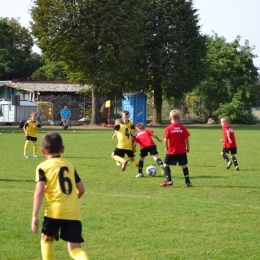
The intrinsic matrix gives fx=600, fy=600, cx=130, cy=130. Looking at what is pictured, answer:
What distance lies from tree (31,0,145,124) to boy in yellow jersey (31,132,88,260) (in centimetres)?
4072

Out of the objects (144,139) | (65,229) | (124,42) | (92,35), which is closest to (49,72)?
(92,35)

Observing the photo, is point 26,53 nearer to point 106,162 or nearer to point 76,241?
point 106,162

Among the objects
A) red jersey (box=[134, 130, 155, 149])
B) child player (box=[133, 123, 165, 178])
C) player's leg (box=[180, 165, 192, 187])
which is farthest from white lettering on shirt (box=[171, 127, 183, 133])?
red jersey (box=[134, 130, 155, 149])

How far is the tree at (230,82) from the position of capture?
193 ft

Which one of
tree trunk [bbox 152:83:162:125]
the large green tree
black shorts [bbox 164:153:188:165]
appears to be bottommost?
black shorts [bbox 164:153:188:165]

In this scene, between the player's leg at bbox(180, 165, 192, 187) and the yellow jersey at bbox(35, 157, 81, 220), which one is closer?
the yellow jersey at bbox(35, 157, 81, 220)

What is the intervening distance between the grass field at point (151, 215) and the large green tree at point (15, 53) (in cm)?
6277

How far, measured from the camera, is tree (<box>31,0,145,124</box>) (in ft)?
151

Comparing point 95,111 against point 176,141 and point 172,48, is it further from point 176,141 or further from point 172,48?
point 176,141

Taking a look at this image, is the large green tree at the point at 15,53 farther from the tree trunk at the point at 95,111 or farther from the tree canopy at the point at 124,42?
the tree trunk at the point at 95,111

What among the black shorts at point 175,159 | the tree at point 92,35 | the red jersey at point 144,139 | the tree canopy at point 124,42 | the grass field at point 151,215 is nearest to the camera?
the grass field at point 151,215

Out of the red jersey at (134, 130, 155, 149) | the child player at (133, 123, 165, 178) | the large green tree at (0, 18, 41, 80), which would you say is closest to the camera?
the child player at (133, 123, 165, 178)

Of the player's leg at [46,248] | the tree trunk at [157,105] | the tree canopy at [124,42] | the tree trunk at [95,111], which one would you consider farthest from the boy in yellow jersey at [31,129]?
the tree trunk at [157,105]

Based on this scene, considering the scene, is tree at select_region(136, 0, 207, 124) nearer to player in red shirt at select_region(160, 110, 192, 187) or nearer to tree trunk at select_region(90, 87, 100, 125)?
tree trunk at select_region(90, 87, 100, 125)
